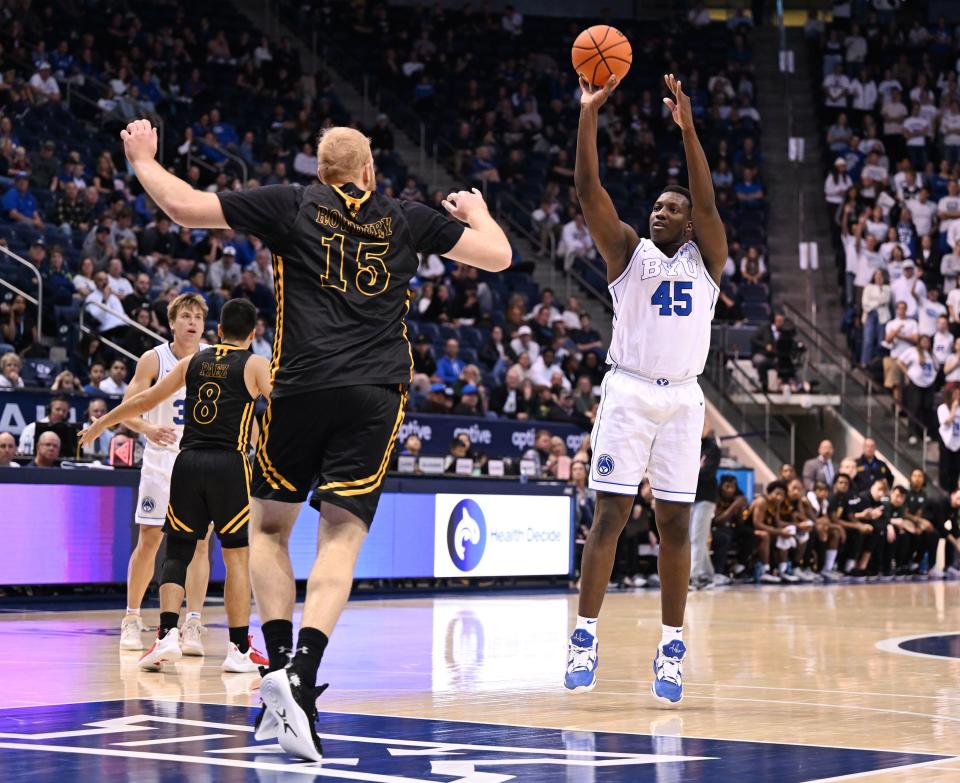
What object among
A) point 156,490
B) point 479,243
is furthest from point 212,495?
point 479,243

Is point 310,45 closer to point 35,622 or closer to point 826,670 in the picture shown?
point 35,622

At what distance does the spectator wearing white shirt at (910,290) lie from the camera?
2541cm

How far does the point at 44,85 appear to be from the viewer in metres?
21.9

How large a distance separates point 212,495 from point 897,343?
1860cm

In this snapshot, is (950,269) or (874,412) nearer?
(874,412)

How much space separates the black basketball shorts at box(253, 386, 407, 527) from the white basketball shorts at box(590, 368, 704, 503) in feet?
6.18

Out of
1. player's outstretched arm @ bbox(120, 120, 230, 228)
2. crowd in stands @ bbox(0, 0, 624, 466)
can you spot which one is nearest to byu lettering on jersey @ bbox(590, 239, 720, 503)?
player's outstretched arm @ bbox(120, 120, 230, 228)

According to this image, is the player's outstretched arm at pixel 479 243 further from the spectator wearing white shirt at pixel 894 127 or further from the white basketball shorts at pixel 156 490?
the spectator wearing white shirt at pixel 894 127

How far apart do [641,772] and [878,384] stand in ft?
68.3

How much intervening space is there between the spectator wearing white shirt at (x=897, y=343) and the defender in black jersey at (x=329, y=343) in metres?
20.1

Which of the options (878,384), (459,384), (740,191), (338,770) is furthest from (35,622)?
(740,191)

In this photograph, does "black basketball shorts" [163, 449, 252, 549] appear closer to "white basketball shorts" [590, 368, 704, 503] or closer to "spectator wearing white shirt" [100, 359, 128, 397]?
"white basketball shorts" [590, 368, 704, 503]

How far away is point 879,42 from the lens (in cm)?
3198

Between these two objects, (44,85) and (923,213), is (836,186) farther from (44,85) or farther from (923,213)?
(44,85)
